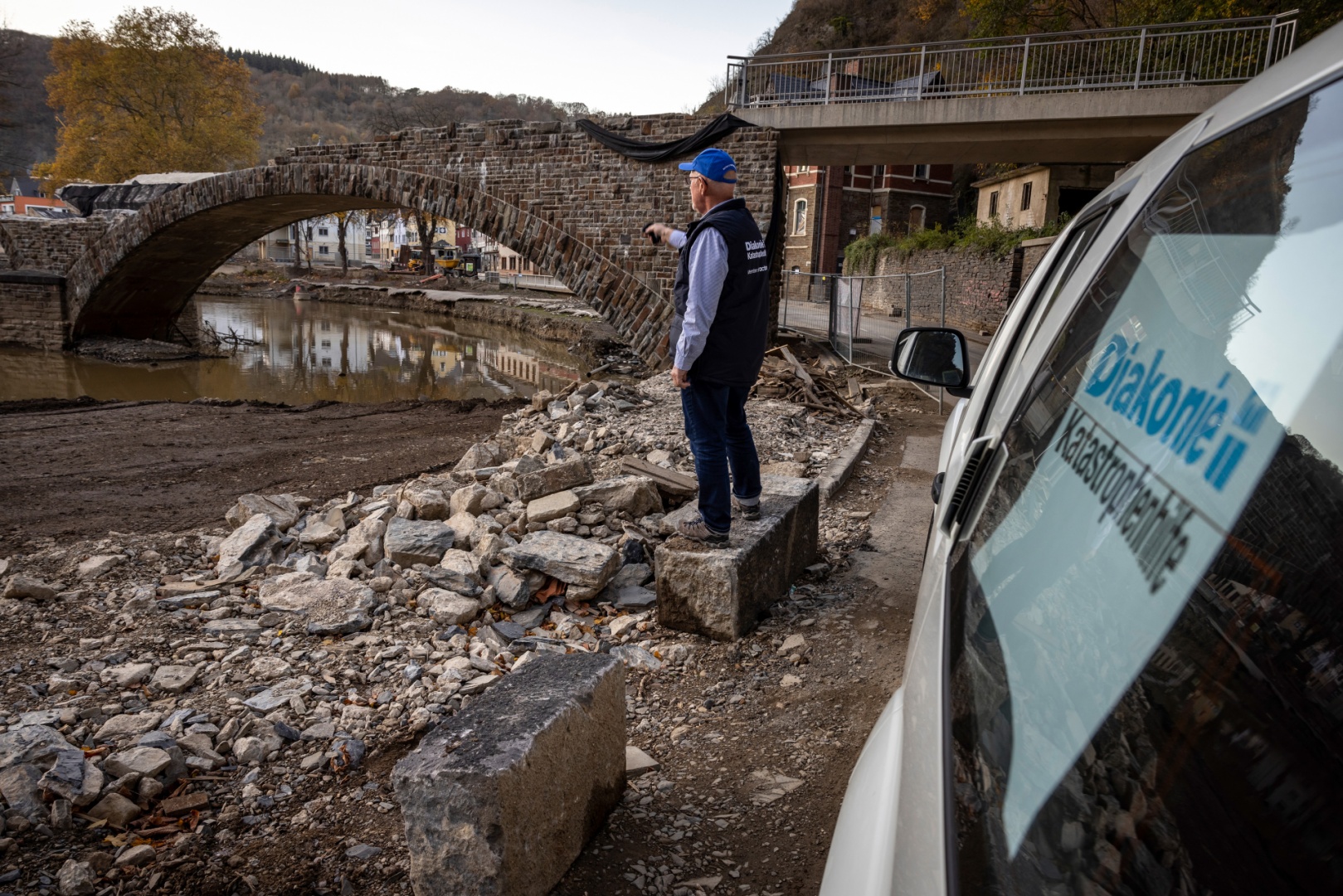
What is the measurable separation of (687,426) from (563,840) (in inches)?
81.7

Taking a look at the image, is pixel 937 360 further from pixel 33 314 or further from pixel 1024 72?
pixel 33 314

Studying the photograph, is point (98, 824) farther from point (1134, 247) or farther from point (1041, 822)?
point (1134, 247)

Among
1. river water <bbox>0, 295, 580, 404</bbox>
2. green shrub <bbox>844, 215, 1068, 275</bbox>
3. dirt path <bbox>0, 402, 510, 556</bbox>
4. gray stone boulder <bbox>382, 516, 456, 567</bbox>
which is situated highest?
green shrub <bbox>844, 215, 1068, 275</bbox>

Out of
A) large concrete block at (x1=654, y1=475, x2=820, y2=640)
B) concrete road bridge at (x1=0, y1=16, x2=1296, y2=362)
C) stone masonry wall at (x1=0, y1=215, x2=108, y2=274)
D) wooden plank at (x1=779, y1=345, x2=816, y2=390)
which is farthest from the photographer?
stone masonry wall at (x1=0, y1=215, x2=108, y2=274)

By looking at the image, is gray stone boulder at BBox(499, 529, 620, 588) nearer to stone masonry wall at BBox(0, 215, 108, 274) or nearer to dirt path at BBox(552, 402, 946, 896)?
dirt path at BBox(552, 402, 946, 896)

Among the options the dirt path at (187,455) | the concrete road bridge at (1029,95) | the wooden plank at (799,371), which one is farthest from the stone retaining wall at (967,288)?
the dirt path at (187,455)

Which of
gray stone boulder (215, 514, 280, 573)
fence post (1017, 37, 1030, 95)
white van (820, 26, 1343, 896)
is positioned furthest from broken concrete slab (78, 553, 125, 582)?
fence post (1017, 37, 1030, 95)

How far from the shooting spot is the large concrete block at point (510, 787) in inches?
79.9

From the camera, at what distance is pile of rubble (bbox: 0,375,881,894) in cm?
272

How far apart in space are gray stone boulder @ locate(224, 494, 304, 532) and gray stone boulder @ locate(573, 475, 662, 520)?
210 centimetres

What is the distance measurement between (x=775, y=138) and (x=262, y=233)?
1868 cm

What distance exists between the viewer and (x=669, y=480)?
216 inches

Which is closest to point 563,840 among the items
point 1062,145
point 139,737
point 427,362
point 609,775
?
point 609,775

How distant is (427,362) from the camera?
21.5m
